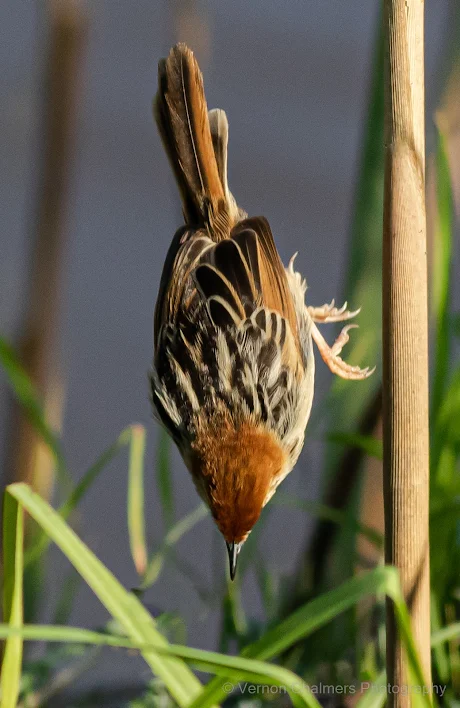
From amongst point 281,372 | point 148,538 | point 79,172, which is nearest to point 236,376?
point 281,372

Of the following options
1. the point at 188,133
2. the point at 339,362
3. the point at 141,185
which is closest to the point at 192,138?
the point at 188,133

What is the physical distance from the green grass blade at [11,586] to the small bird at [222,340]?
2.02ft

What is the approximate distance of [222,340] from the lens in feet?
6.10

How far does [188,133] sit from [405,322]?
3.23 feet

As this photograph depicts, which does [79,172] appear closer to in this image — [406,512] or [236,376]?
[236,376]

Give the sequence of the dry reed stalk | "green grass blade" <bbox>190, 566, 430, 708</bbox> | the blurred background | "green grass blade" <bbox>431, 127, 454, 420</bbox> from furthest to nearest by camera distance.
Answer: the blurred background < the dry reed stalk < "green grass blade" <bbox>431, 127, 454, 420</bbox> < "green grass blade" <bbox>190, 566, 430, 708</bbox>

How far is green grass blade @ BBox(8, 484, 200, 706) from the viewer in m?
1.04

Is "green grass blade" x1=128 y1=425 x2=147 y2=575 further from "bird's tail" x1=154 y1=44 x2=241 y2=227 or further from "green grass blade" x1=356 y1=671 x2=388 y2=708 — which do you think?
"green grass blade" x1=356 y1=671 x2=388 y2=708

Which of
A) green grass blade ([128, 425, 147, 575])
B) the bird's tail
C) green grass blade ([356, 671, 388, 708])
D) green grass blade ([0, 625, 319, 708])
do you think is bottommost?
green grass blade ([356, 671, 388, 708])

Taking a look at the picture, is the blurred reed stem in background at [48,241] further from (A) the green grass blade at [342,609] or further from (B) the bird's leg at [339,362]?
(A) the green grass blade at [342,609]

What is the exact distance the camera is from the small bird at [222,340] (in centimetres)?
177

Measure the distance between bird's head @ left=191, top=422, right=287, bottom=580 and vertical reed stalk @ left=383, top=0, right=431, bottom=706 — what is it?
0.69 meters

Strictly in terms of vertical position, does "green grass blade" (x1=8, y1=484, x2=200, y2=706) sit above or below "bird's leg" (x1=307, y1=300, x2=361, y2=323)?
below

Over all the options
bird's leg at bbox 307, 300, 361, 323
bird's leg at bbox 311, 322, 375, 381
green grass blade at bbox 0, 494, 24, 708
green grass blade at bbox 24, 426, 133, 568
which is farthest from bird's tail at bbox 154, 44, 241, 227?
green grass blade at bbox 0, 494, 24, 708
